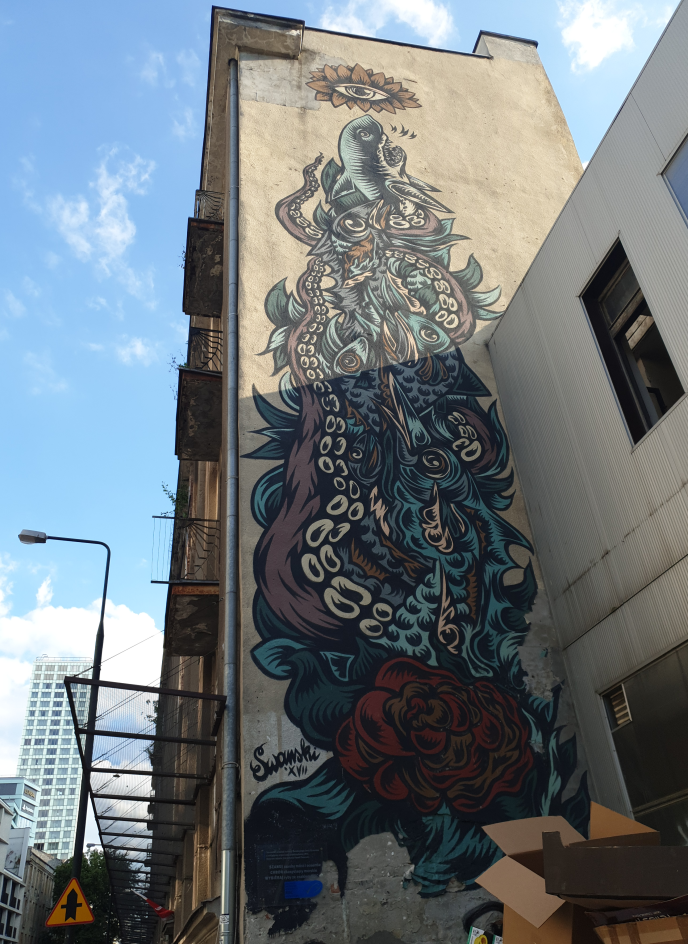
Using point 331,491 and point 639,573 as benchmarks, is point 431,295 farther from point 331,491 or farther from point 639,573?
point 639,573

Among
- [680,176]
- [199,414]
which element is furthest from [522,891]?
[199,414]

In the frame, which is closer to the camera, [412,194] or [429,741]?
[429,741]

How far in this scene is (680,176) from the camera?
7902 mm

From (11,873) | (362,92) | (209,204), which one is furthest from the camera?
(11,873)

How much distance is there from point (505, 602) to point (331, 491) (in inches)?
103

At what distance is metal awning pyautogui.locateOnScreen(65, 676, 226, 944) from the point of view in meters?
9.27

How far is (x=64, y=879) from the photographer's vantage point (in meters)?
59.2

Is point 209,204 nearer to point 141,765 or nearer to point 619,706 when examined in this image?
point 141,765

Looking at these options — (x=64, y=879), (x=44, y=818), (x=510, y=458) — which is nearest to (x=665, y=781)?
(x=510, y=458)

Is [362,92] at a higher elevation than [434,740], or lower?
higher

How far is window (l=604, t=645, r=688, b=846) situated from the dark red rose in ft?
3.81

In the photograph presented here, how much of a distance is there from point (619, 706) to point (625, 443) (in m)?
2.90

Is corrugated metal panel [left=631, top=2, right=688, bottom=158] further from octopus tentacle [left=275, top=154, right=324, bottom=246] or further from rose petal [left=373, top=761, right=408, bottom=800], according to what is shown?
rose petal [left=373, top=761, right=408, bottom=800]

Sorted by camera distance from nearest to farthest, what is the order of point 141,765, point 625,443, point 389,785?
1. point 389,785
2. point 625,443
3. point 141,765
